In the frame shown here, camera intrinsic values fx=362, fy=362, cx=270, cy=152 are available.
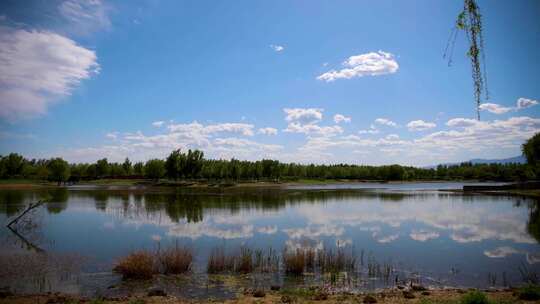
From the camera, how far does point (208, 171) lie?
4980 inches

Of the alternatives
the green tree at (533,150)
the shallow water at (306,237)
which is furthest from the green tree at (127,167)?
the green tree at (533,150)

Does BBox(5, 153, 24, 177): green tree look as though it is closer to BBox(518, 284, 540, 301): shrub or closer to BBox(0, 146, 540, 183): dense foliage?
BBox(0, 146, 540, 183): dense foliage

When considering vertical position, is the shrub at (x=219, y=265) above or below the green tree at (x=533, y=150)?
below

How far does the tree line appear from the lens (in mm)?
115250

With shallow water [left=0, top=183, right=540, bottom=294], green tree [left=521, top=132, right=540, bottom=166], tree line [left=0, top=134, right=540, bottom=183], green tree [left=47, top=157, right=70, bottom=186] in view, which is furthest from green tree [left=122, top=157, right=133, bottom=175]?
green tree [left=521, top=132, right=540, bottom=166]

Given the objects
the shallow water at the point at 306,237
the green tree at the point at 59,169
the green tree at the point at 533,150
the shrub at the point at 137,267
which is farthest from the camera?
the green tree at the point at 59,169

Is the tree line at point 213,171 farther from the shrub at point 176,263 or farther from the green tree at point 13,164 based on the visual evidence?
the shrub at point 176,263

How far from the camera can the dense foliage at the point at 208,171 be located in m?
116

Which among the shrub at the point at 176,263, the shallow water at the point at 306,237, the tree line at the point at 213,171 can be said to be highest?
the tree line at the point at 213,171

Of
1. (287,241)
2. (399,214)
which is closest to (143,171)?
(399,214)

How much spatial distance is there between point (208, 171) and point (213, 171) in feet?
5.69

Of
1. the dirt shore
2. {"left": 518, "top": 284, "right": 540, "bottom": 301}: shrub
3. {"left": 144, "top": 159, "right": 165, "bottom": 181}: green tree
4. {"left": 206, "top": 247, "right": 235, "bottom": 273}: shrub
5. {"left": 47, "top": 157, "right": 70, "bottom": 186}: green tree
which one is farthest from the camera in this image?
{"left": 144, "top": 159, "right": 165, "bottom": 181}: green tree

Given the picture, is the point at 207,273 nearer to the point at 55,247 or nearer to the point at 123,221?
the point at 55,247

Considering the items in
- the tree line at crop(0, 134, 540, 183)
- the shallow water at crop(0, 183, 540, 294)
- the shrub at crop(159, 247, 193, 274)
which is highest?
the tree line at crop(0, 134, 540, 183)
